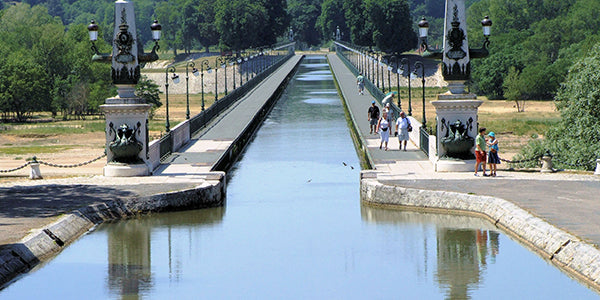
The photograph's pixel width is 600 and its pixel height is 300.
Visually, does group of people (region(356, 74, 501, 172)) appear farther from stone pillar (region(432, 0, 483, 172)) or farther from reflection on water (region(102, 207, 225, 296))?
reflection on water (region(102, 207, 225, 296))

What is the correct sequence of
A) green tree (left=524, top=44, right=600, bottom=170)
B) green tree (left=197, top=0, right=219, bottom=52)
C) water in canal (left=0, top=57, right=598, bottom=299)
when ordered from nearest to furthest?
water in canal (left=0, top=57, right=598, bottom=299) < green tree (left=524, top=44, right=600, bottom=170) < green tree (left=197, top=0, right=219, bottom=52)

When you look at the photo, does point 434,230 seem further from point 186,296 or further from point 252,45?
point 252,45

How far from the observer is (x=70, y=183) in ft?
90.8

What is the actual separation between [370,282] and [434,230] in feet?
16.8

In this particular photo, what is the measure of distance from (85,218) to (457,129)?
1161cm

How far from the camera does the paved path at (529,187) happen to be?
68.2 ft

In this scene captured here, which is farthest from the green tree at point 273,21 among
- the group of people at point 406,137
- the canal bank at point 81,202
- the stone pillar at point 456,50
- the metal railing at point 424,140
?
the stone pillar at point 456,50

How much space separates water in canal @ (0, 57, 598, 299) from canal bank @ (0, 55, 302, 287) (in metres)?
0.33

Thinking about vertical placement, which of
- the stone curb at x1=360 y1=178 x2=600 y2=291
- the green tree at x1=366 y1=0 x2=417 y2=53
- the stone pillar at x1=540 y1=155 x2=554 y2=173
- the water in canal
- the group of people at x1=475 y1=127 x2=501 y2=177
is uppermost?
the green tree at x1=366 y1=0 x2=417 y2=53

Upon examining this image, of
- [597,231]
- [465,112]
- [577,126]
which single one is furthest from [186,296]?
[577,126]

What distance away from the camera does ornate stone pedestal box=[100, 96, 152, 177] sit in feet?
93.4

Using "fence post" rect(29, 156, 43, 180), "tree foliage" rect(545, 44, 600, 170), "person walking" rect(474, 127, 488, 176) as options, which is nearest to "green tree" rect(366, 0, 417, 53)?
"tree foliage" rect(545, 44, 600, 170)

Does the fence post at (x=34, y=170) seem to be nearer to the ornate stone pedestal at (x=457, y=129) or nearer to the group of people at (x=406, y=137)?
the ornate stone pedestal at (x=457, y=129)

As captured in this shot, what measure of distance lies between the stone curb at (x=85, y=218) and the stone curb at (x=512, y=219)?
4.47m
